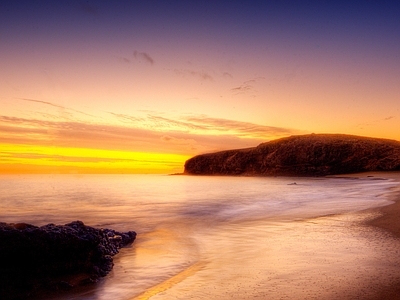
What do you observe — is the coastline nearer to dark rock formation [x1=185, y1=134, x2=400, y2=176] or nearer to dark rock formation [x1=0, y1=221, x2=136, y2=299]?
dark rock formation [x1=0, y1=221, x2=136, y2=299]

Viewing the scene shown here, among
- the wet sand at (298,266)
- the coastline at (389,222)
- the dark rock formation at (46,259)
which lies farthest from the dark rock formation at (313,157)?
the dark rock formation at (46,259)

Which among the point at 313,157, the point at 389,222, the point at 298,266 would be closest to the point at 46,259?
the point at 298,266

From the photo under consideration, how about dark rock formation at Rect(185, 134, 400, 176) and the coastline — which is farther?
dark rock formation at Rect(185, 134, 400, 176)

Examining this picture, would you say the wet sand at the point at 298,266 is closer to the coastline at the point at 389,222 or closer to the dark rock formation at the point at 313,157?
the coastline at the point at 389,222

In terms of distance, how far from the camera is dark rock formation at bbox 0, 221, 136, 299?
5297 mm

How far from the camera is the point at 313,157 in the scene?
79312 millimetres

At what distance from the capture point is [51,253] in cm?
573

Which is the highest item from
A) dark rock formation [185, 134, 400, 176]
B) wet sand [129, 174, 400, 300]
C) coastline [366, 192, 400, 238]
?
dark rock formation [185, 134, 400, 176]

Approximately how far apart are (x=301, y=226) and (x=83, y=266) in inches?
257

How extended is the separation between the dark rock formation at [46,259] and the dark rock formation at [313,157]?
235 ft

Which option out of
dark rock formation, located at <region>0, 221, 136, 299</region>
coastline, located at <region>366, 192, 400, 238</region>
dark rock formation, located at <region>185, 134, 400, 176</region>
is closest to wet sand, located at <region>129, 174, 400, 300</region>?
coastline, located at <region>366, 192, 400, 238</region>

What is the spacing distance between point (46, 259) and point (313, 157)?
7973 centimetres

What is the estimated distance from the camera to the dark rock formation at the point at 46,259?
5297mm

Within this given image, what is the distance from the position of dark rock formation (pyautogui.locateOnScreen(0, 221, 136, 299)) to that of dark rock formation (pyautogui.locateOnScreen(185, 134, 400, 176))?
7149cm
